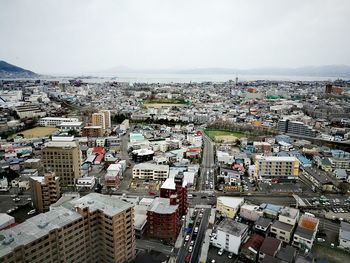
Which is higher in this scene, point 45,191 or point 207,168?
point 45,191

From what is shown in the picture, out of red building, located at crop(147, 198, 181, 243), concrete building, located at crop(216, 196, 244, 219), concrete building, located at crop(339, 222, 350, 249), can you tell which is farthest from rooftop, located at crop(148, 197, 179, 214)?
concrete building, located at crop(339, 222, 350, 249)

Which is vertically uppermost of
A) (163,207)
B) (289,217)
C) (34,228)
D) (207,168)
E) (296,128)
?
(34,228)

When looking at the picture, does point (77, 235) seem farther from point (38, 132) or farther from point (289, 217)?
point (38, 132)

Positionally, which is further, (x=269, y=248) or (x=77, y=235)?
(x=269, y=248)

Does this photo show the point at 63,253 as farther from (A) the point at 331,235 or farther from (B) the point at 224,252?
(A) the point at 331,235

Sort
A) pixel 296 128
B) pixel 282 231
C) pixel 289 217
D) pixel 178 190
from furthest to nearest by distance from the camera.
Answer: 1. pixel 296 128
2. pixel 178 190
3. pixel 289 217
4. pixel 282 231

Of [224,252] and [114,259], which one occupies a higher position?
[114,259]

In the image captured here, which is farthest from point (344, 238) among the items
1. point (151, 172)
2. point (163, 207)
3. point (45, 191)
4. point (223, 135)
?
point (223, 135)

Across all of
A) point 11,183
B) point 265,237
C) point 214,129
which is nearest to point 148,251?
point 265,237
